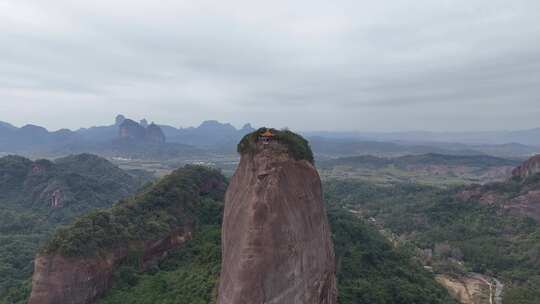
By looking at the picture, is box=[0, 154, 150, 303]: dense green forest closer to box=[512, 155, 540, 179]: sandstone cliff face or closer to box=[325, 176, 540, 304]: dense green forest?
box=[325, 176, 540, 304]: dense green forest

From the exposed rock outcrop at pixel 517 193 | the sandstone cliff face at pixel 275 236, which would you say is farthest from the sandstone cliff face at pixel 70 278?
the exposed rock outcrop at pixel 517 193

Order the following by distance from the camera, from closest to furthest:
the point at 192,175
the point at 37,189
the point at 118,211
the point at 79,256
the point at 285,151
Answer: the point at 285,151
the point at 79,256
the point at 118,211
the point at 192,175
the point at 37,189

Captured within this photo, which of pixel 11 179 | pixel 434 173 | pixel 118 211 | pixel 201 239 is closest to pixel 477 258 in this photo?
pixel 201 239

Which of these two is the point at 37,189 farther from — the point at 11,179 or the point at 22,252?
the point at 22,252

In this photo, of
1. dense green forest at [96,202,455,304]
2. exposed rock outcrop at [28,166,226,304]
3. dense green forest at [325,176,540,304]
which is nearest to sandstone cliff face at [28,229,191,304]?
exposed rock outcrop at [28,166,226,304]

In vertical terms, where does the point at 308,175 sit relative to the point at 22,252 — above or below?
above

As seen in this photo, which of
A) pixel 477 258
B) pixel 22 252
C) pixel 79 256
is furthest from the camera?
pixel 477 258
